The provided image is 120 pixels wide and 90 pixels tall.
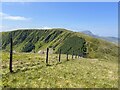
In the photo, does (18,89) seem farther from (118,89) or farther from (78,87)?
(118,89)

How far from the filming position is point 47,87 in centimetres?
2166

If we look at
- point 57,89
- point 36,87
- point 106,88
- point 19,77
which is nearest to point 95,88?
point 106,88

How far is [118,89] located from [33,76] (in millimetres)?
8991

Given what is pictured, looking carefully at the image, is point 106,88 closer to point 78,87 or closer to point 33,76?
point 78,87

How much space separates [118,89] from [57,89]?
7522 millimetres

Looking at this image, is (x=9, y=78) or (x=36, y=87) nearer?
(x=36, y=87)

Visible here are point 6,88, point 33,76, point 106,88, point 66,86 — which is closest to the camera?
point 6,88

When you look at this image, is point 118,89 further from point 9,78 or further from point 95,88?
point 9,78

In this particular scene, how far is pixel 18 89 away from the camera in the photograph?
65.3ft

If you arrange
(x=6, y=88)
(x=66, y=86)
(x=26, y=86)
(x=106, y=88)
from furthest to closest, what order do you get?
1. (x=106, y=88)
2. (x=66, y=86)
3. (x=26, y=86)
4. (x=6, y=88)

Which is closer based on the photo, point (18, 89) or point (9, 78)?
point (18, 89)

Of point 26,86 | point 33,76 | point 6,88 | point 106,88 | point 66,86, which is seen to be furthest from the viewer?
point 33,76

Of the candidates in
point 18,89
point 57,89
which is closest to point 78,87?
point 57,89

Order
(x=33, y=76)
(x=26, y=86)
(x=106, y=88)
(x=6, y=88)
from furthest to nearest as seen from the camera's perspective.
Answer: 1. (x=33, y=76)
2. (x=106, y=88)
3. (x=26, y=86)
4. (x=6, y=88)
